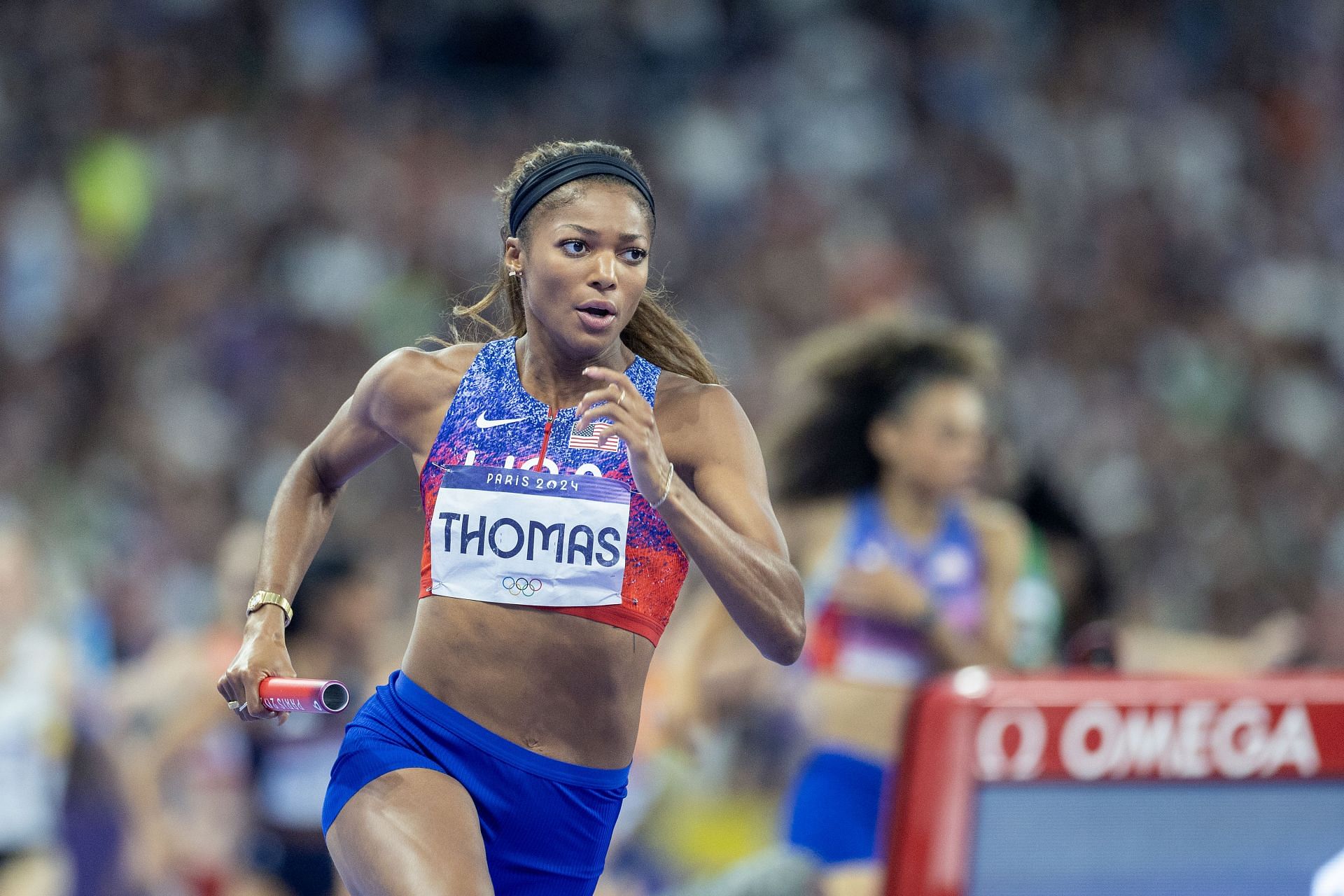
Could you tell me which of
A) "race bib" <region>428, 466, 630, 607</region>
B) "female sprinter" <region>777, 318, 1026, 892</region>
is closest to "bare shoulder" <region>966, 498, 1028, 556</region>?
"female sprinter" <region>777, 318, 1026, 892</region>

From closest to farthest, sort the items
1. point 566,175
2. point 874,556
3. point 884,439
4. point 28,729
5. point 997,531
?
point 566,175
point 874,556
point 997,531
point 884,439
point 28,729

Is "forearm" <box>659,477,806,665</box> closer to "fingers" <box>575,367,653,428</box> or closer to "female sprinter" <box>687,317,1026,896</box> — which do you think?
"fingers" <box>575,367,653,428</box>

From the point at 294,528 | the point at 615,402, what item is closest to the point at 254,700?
the point at 294,528

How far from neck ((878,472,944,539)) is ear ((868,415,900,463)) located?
9cm

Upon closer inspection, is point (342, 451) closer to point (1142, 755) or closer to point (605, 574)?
point (605, 574)

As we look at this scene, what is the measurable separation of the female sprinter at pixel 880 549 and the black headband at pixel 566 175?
8.99 ft

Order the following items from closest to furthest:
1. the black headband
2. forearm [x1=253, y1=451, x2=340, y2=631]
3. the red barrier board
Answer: the red barrier board → the black headband → forearm [x1=253, y1=451, x2=340, y2=631]

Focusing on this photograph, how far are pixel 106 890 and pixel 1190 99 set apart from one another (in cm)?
1075

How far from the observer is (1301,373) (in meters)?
13.1

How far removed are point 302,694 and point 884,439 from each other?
3.76 meters

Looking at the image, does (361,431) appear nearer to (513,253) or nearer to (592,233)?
(513,253)

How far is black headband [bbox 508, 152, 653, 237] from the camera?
131 inches

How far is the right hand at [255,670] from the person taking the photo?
3.27 meters

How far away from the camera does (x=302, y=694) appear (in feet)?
9.90
